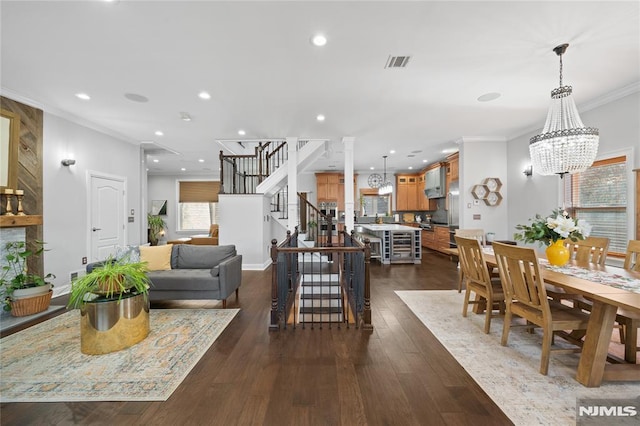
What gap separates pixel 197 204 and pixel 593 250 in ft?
35.6

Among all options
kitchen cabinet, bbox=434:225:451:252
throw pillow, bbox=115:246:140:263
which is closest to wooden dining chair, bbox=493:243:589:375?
throw pillow, bbox=115:246:140:263

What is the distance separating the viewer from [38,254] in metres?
3.85

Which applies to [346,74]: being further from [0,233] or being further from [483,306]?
[0,233]

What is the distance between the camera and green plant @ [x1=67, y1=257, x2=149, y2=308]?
7.88 ft

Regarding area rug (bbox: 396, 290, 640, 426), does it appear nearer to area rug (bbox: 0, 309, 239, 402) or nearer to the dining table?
the dining table

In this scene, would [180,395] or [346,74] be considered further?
[346,74]

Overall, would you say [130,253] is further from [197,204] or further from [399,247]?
[197,204]

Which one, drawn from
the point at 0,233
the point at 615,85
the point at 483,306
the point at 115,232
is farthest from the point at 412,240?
the point at 0,233

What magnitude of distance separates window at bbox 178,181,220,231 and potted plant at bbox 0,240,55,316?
6.45 metres

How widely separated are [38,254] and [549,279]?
631cm

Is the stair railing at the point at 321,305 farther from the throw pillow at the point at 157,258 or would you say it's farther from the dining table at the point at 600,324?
the throw pillow at the point at 157,258

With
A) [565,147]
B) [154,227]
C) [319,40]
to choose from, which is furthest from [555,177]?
[154,227]

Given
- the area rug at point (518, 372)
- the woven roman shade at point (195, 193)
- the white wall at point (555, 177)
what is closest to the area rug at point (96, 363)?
the area rug at point (518, 372)

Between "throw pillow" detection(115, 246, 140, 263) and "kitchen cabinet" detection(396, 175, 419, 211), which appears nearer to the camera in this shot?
"throw pillow" detection(115, 246, 140, 263)
